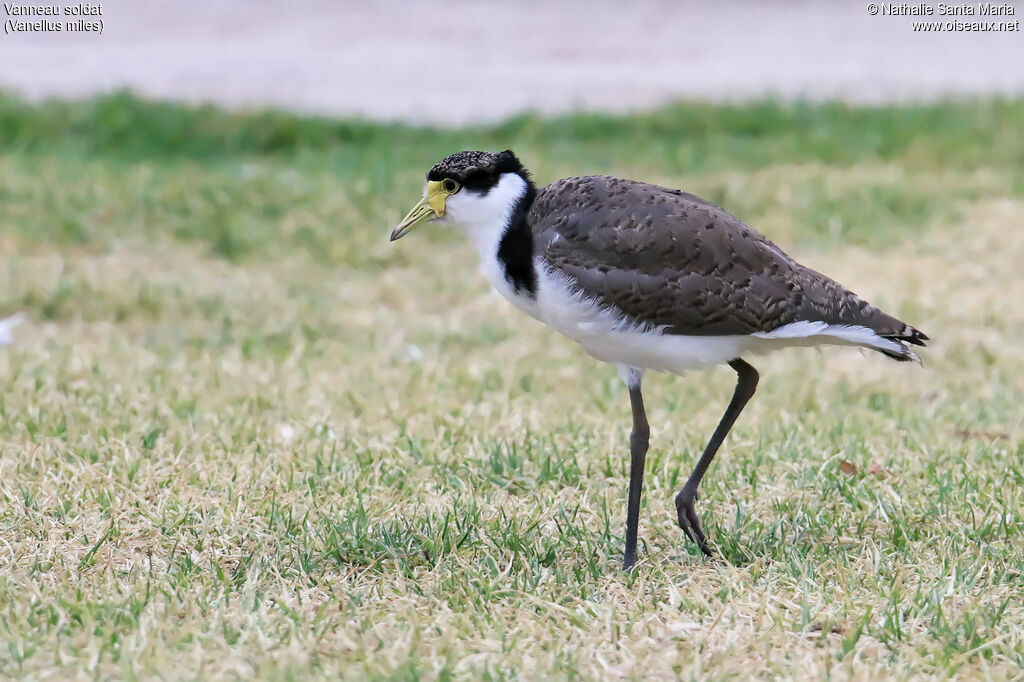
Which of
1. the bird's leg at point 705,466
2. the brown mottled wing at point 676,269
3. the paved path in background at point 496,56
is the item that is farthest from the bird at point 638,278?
the paved path in background at point 496,56

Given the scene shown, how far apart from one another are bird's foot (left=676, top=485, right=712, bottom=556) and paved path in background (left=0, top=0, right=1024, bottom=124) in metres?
7.24

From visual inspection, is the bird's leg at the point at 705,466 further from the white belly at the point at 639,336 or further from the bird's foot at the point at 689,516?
the white belly at the point at 639,336

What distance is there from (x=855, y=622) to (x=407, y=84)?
30.1 feet

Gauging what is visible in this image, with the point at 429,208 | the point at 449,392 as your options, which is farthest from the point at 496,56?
the point at 429,208

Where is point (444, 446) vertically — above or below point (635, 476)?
below

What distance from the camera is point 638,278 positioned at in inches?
151

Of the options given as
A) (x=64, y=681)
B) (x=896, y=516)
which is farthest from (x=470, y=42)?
(x=64, y=681)

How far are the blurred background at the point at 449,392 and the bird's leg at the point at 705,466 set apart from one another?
0.12 metres

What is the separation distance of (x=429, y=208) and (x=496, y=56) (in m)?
9.16

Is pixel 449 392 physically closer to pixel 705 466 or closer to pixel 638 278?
pixel 705 466

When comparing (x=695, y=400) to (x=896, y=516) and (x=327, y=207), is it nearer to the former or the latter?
(x=896, y=516)

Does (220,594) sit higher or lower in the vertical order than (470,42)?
lower

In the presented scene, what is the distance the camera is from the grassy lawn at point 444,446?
356 cm

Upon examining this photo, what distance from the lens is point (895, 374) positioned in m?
6.46
